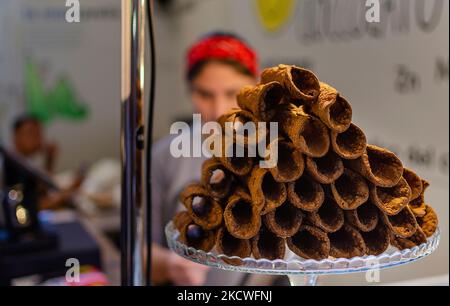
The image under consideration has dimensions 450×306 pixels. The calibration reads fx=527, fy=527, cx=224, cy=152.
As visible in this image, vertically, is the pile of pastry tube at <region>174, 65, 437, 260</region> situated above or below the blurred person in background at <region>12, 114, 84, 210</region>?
above

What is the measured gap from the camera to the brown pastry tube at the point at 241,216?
0.57 metres

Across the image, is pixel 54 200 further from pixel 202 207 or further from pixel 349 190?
pixel 349 190

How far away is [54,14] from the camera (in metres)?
4.41

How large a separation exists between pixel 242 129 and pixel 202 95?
90 cm

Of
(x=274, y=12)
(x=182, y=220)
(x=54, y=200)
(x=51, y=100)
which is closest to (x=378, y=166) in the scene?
(x=182, y=220)

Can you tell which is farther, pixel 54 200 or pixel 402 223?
pixel 54 200

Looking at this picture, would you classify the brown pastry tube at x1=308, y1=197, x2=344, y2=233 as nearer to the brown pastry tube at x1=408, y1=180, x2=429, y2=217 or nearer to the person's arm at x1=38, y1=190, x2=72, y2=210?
the brown pastry tube at x1=408, y1=180, x2=429, y2=217

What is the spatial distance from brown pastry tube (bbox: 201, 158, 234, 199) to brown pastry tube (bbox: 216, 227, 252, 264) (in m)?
0.05

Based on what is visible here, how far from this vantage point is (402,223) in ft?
2.02

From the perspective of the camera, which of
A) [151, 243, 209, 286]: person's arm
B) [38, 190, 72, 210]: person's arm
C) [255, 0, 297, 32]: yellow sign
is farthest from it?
[38, 190, 72, 210]: person's arm

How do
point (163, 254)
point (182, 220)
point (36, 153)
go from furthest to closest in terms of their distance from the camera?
point (36, 153), point (163, 254), point (182, 220)

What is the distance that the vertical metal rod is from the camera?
2.16 feet

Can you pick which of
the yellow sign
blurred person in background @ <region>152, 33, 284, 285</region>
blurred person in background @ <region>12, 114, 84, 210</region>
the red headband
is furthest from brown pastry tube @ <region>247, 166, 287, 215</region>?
blurred person in background @ <region>12, 114, 84, 210</region>

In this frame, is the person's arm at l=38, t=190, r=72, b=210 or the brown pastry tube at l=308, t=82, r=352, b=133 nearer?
the brown pastry tube at l=308, t=82, r=352, b=133
